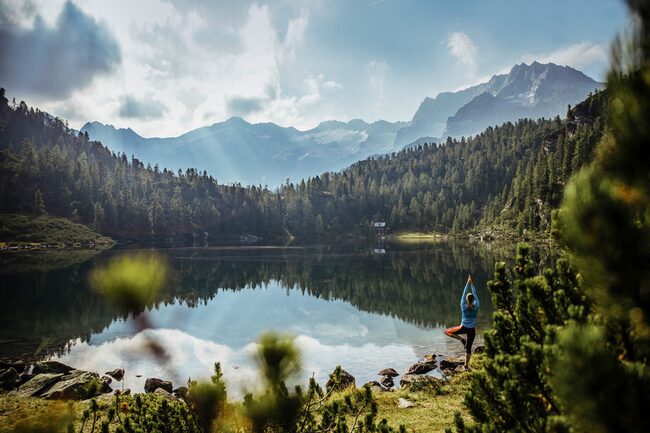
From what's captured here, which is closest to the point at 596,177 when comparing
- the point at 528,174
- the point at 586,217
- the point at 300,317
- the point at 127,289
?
→ the point at 586,217

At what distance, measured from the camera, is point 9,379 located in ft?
74.7

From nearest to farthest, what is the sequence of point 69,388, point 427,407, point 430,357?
1. point 427,407
2. point 69,388
3. point 430,357

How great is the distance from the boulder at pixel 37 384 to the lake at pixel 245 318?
3819mm

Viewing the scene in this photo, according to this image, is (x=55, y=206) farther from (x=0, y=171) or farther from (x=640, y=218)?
(x=640, y=218)

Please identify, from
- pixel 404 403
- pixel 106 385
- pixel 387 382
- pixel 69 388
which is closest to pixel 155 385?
pixel 106 385

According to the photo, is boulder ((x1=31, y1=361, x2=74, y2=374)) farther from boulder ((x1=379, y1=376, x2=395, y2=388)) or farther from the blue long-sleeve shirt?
the blue long-sleeve shirt

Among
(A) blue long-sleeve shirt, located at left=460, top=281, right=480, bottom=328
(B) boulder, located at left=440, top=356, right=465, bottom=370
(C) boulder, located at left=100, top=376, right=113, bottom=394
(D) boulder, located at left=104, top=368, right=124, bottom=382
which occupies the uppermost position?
(A) blue long-sleeve shirt, located at left=460, top=281, right=480, bottom=328

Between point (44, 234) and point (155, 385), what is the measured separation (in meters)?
157

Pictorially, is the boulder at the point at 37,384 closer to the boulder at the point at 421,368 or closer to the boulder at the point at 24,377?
the boulder at the point at 24,377

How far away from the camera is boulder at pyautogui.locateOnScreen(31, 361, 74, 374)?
24.8 m

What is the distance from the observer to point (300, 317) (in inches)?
1709

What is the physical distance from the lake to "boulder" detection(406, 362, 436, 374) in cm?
182

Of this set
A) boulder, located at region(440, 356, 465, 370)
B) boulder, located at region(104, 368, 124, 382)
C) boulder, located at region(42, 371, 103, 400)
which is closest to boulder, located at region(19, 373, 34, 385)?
boulder, located at region(42, 371, 103, 400)

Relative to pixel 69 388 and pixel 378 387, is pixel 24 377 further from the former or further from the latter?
pixel 378 387
